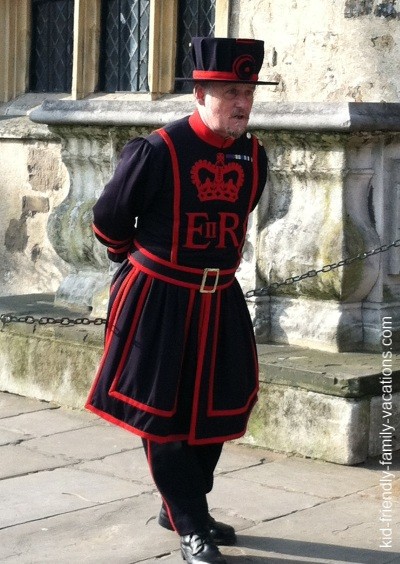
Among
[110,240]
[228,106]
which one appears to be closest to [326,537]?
[110,240]

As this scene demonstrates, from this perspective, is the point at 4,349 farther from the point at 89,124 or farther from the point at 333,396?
the point at 333,396

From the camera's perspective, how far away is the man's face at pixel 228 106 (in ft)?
15.2

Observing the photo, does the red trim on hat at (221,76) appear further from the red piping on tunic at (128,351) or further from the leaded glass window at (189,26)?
the leaded glass window at (189,26)

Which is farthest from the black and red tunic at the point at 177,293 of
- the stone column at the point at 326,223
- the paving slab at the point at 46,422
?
the paving slab at the point at 46,422

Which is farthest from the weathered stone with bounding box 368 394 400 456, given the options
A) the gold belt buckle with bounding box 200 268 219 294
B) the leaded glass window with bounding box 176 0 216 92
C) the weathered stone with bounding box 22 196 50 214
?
the weathered stone with bounding box 22 196 50 214

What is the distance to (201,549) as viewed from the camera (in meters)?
4.59

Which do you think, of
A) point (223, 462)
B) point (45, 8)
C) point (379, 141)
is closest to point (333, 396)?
point (223, 462)

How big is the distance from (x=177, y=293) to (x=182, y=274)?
0.07 metres

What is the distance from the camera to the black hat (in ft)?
15.1

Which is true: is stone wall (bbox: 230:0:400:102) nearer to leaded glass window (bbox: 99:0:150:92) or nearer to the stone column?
the stone column

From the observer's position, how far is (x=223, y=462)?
6.02 metres

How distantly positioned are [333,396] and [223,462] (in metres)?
0.57

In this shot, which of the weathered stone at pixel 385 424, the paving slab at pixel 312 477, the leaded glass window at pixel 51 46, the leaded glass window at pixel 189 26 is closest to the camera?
the paving slab at pixel 312 477

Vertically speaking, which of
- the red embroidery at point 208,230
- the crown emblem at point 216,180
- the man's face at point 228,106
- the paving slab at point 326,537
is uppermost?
the man's face at point 228,106
